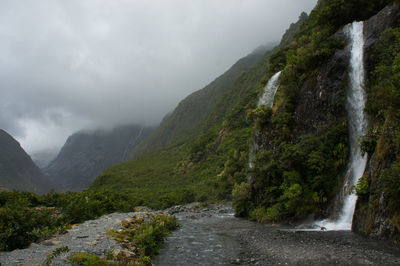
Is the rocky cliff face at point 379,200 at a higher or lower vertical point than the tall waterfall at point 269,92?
lower

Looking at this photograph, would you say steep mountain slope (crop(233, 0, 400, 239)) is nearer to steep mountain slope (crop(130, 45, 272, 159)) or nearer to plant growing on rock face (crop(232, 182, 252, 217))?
plant growing on rock face (crop(232, 182, 252, 217))

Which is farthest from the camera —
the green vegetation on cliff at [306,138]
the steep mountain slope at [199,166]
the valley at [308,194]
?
the steep mountain slope at [199,166]

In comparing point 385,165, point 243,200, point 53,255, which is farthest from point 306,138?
point 53,255

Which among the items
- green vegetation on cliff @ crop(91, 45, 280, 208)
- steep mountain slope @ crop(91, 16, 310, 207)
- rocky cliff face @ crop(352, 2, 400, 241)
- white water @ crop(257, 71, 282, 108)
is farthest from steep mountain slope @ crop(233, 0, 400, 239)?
green vegetation on cliff @ crop(91, 45, 280, 208)

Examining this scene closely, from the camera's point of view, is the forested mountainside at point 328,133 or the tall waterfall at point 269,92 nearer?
the forested mountainside at point 328,133

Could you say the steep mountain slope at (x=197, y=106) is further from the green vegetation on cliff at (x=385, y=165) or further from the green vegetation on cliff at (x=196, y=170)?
the green vegetation on cliff at (x=385, y=165)

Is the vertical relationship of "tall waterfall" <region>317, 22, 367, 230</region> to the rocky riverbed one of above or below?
above

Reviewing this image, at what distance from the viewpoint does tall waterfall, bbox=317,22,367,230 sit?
528 inches

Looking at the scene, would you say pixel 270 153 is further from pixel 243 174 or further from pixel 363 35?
pixel 243 174

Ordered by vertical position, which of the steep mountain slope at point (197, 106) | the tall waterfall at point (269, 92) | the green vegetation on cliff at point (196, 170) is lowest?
the green vegetation on cliff at point (196, 170)

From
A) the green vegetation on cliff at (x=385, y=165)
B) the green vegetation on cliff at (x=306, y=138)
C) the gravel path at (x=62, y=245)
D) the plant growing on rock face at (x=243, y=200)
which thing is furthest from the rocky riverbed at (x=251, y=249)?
the plant growing on rock face at (x=243, y=200)

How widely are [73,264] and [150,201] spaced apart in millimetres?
39088

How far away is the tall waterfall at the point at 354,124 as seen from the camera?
1341 cm

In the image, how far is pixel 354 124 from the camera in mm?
15992
